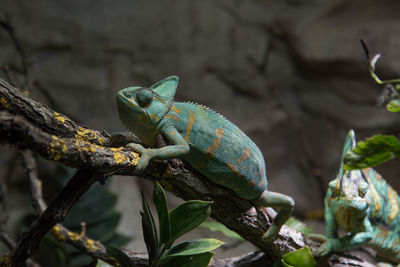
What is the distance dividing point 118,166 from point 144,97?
1.33 feet

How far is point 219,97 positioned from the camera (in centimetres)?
441

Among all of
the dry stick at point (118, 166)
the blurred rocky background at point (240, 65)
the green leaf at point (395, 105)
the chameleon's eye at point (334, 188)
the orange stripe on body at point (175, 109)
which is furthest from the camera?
the blurred rocky background at point (240, 65)

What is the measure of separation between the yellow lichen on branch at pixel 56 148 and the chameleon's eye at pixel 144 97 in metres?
0.55

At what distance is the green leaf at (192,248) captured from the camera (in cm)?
159

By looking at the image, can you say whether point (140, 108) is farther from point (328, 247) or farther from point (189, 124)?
point (328, 247)

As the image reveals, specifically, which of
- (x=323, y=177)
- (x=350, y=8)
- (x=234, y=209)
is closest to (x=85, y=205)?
(x=234, y=209)

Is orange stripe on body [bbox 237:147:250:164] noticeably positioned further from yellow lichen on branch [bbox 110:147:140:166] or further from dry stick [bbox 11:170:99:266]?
dry stick [bbox 11:170:99:266]

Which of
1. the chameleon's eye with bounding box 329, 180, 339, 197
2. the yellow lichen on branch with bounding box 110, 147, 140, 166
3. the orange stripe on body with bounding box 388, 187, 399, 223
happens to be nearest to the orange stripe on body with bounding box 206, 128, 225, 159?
the yellow lichen on branch with bounding box 110, 147, 140, 166

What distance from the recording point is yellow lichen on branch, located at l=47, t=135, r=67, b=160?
1110 millimetres

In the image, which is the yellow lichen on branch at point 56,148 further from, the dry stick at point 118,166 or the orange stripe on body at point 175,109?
the orange stripe on body at point 175,109

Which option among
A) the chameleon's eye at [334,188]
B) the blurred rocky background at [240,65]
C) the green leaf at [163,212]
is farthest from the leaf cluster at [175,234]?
the blurred rocky background at [240,65]

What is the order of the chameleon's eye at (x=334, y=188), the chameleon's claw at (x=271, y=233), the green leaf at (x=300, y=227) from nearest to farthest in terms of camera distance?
1. the chameleon's claw at (x=271, y=233)
2. the chameleon's eye at (x=334, y=188)
3. the green leaf at (x=300, y=227)

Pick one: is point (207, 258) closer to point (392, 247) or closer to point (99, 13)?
point (392, 247)

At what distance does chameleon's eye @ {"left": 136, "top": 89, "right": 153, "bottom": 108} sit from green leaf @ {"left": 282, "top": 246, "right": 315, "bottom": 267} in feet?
3.47
